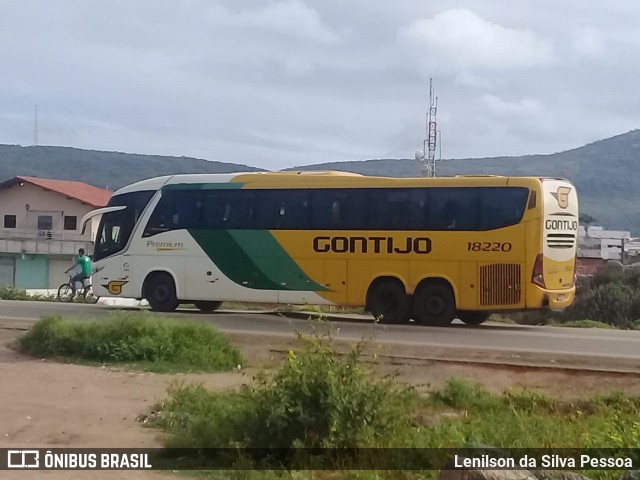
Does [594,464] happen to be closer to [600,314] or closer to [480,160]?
[600,314]

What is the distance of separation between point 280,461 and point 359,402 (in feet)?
2.70

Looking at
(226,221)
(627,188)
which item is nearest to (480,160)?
(627,188)

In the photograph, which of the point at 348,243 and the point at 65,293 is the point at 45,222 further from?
the point at 348,243

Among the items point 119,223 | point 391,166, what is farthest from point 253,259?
point 391,166

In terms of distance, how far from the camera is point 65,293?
1112 inches

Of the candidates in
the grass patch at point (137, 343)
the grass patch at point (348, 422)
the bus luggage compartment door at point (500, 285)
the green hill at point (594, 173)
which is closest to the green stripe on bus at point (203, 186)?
the bus luggage compartment door at point (500, 285)

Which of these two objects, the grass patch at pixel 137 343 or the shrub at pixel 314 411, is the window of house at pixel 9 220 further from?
the shrub at pixel 314 411

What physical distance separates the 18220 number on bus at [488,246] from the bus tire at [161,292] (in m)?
7.10

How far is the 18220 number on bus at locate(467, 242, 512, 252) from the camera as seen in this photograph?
61.1 ft

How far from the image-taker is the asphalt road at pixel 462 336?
14.8 meters

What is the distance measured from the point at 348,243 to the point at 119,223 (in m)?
5.89

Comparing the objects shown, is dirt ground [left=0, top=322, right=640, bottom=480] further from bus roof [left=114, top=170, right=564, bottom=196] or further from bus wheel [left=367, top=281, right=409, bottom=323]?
bus roof [left=114, top=170, right=564, bottom=196]

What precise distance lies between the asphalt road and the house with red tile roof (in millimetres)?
32696

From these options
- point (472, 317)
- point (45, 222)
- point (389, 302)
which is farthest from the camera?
point (45, 222)
